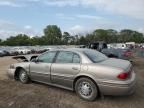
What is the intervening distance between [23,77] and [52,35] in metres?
102

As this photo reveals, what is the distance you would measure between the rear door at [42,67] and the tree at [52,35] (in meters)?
96.7

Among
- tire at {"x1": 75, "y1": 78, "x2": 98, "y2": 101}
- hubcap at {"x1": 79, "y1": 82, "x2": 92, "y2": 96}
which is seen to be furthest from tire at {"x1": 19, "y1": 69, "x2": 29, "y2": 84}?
hubcap at {"x1": 79, "y1": 82, "x2": 92, "y2": 96}

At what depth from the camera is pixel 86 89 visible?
561 centimetres

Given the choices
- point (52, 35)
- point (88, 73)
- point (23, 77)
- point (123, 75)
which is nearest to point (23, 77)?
point (23, 77)

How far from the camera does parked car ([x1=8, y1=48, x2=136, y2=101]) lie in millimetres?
5191

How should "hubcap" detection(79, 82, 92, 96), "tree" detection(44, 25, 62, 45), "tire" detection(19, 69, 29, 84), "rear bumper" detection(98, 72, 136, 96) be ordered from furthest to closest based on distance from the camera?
"tree" detection(44, 25, 62, 45) < "tire" detection(19, 69, 29, 84) < "hubcap" detection(79, 82, 92, 96) < "rear bumper" detection(98, 72, 136, 96)

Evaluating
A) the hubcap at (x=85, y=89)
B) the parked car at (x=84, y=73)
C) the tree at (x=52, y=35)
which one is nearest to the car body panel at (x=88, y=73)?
the parked car at (x=84, y=73)

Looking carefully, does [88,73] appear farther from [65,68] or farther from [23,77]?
[23,77]

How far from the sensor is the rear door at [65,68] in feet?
19.2

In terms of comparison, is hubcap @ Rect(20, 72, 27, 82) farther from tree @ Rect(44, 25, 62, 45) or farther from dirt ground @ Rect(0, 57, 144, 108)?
tree @ Rect(44, 25, 62, 45)

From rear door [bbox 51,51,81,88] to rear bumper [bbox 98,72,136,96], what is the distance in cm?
89

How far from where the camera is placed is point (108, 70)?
17.3 feet

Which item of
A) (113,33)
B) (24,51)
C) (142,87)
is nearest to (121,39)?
(113,33)

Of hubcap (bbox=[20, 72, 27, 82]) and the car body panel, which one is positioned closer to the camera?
the car body panel
